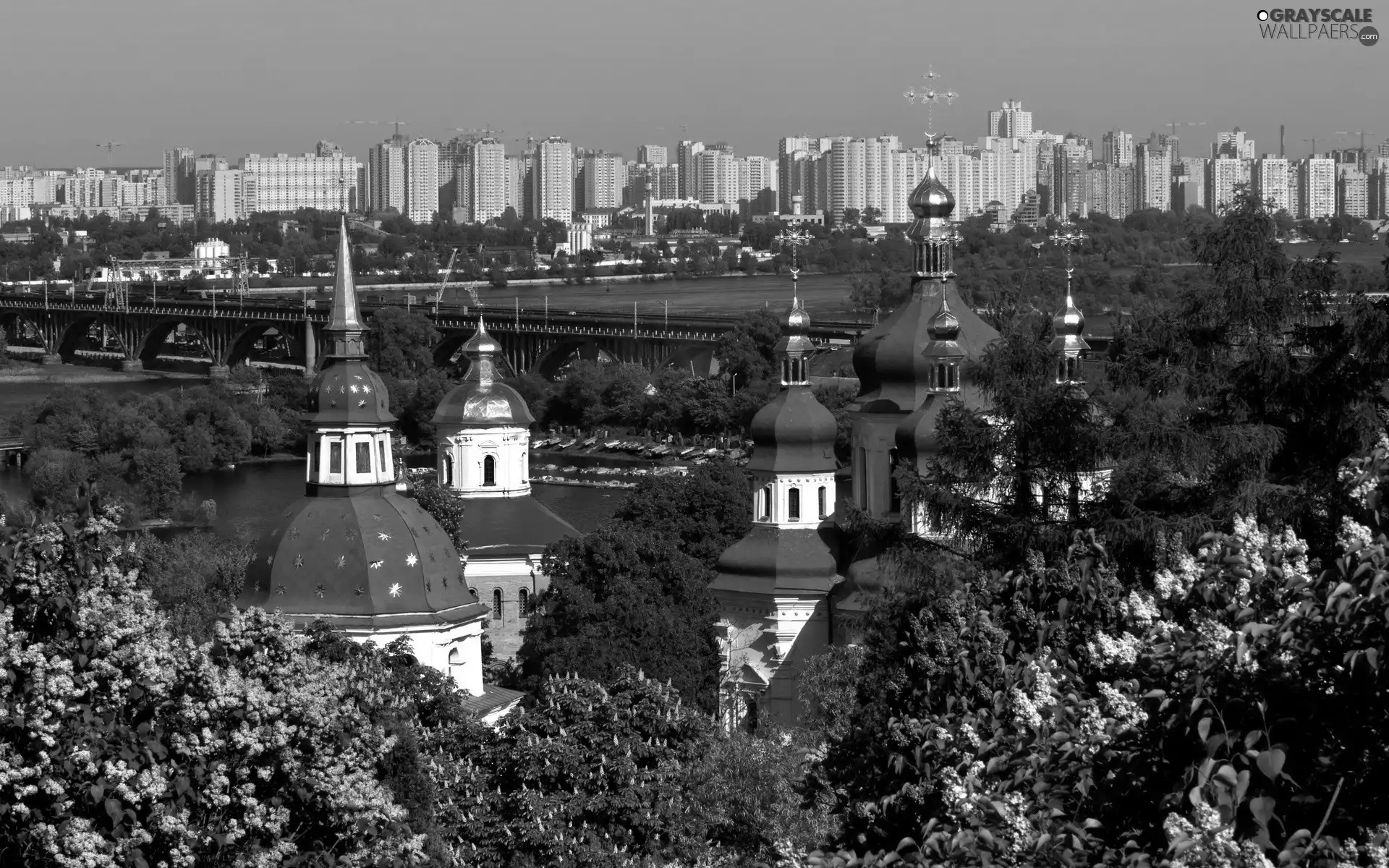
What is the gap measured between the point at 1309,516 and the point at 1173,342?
78.0 inches

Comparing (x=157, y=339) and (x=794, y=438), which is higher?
(x=157, y=339)

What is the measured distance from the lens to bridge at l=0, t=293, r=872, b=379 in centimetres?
→ 5694

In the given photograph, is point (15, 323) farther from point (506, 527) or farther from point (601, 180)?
point (601, 180)

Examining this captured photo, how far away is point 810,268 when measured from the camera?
10769 centimetres

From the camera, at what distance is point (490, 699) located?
1791 centimetres

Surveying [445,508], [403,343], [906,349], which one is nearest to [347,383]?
[906,349]

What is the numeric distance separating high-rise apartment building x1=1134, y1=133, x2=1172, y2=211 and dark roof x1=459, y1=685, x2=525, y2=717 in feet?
389

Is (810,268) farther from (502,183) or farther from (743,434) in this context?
(743,434)

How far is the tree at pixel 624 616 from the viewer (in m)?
17.9

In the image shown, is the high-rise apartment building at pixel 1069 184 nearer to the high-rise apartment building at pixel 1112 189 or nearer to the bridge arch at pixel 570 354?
the high-rise apartment building at pixel 1112 189

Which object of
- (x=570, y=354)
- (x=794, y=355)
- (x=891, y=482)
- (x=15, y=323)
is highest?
(x=15, y=323)

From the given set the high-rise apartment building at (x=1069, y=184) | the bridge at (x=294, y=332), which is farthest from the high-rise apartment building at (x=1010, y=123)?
the bridge at (x=294, y=332)

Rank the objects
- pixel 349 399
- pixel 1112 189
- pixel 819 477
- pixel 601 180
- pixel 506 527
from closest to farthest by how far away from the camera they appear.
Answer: pixel 349 399 < pixel 819 477 < pixel 506 527 < pixel 1112 189 < pixel 601 180

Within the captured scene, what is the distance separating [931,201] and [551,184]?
13683 centimetres
